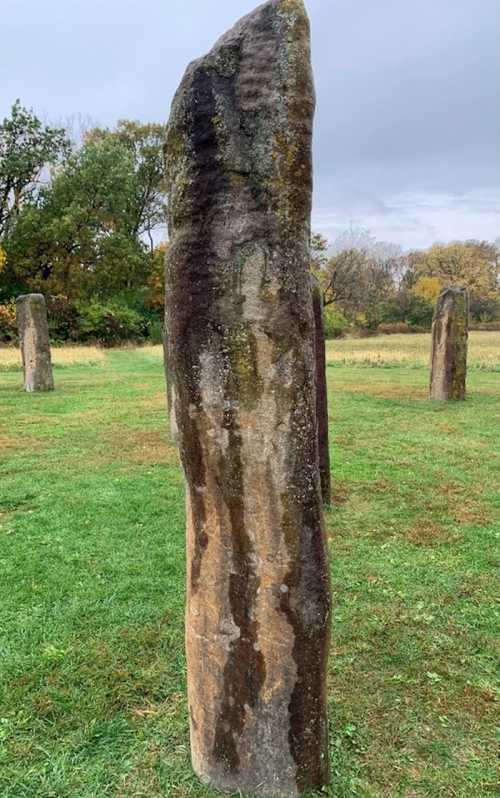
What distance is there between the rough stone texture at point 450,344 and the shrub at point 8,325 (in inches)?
1049

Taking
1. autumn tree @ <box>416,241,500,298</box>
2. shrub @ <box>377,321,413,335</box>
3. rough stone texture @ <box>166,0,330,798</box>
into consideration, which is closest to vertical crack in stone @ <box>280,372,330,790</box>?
rough stone texture @ <box>166,0,330,798</box>

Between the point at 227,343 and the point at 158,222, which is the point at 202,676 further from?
the point at 158,222

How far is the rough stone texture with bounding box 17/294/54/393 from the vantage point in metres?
15.4

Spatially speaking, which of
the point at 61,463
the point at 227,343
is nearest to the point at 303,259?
the point at 227,343

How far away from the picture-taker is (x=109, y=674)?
3602 mm

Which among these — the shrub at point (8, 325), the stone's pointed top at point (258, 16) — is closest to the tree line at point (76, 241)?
the shrub at point (8, 325)

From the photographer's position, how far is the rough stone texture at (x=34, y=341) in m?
15.4

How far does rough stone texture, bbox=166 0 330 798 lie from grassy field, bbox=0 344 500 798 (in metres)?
0.51

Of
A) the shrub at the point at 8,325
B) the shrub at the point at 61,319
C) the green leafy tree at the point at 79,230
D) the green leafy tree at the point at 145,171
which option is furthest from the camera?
the green leafy tree at the point at 145,171

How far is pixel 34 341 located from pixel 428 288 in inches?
1972

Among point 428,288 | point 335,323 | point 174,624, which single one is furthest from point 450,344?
point 428,288

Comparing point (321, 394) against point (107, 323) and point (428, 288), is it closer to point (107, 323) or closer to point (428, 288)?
point (107, 323)

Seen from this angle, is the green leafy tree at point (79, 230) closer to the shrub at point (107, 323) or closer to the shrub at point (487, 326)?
the shrub at point (107, 323)

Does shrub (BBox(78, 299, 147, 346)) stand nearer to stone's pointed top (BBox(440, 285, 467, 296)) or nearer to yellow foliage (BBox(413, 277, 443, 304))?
yellow foliage (BBox(413, 277, 443, 304))
